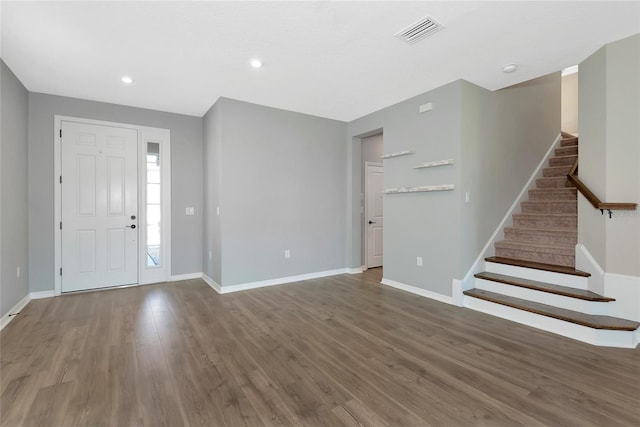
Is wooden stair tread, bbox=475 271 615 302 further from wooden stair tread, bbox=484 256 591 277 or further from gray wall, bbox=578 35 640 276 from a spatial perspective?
gray wall, bbox=578 35 640 276

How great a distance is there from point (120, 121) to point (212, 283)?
284 cm

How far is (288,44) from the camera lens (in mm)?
2832

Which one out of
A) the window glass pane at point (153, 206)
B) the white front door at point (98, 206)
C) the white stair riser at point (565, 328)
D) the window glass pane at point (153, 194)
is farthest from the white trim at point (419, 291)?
the white front door at point (98, 206)

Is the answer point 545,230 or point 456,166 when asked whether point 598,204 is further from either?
point 456,166

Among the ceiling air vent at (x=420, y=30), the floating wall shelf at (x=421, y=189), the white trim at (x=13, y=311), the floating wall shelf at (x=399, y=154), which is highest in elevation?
the ceiling air vent at (x=420, y=30)

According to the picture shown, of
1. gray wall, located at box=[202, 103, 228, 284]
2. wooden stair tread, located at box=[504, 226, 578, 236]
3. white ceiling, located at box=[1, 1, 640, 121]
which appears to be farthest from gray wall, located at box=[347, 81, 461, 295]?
gray wall, located at box=[202, 103, 228, 284]

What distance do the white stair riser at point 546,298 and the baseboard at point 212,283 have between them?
3.53 m

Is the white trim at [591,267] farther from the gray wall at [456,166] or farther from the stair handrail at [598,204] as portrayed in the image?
the gray wall at [456,166]

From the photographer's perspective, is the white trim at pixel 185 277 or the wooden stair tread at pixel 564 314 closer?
the wooden stair tread at pixel 564 314

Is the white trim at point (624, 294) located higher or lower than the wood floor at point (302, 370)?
higher

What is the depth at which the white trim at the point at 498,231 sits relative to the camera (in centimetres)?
379

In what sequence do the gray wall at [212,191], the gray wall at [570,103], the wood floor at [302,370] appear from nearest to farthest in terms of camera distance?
the wood floor at [302,370], the gray wall at [212,191], the gray wall at [570,103]

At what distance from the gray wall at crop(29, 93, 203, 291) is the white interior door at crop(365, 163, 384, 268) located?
310 cm

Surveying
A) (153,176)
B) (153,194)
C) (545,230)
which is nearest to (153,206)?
(153,194)
